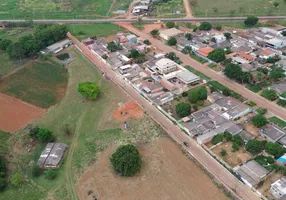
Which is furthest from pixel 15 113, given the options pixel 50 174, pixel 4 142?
pixel 50 174

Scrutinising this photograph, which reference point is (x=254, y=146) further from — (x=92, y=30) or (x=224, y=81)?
(x=92, y=30)

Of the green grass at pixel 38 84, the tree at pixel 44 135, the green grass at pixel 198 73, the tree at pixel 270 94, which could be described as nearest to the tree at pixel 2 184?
the tree at pixel 44 135

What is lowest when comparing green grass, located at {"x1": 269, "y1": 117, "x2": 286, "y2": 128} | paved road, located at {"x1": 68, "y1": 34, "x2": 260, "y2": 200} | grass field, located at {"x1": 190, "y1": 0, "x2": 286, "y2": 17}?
paved road, located at {"x1": 68, "y1": 34, "x2": 260, "y2": 200}

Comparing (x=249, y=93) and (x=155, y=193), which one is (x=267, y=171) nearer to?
(x=155, y=193)

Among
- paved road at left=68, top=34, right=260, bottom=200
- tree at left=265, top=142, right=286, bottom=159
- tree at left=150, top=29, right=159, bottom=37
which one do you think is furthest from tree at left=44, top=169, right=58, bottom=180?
tree at left=150, top=29, right=159, bottom=37

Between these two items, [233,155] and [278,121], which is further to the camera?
[278,121]

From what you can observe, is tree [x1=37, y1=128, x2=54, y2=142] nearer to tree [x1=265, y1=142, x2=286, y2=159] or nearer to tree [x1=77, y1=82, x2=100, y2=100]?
tree [x1=77, y1=82, x2=100, y2=100]
